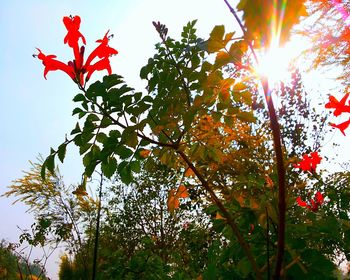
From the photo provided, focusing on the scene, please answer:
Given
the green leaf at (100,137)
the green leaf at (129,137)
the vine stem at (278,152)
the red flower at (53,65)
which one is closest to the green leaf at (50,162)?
the green leaf at (100,137)

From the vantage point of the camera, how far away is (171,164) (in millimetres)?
1276

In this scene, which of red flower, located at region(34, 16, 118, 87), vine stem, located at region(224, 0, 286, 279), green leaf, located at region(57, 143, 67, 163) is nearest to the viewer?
vine stem, located at region(224, 0, 286, 279)

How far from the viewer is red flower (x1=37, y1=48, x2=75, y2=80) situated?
143 centimetres

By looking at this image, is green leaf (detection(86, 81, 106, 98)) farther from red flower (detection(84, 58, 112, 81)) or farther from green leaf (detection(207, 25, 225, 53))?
green leaf (detection(207, 25, 225, 53))

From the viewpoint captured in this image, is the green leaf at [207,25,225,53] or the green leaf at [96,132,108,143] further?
the green leaf at [96,132,108,143]

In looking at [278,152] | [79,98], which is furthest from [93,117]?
[278,152]

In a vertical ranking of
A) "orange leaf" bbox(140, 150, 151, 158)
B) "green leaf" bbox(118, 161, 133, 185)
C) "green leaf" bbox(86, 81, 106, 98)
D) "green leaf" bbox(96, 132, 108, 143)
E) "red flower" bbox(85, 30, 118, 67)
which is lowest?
"green leaf" bbox(118, 161, 133, 185)

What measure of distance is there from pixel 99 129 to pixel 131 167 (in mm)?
163

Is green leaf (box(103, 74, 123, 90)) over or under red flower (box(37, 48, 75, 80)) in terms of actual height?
under

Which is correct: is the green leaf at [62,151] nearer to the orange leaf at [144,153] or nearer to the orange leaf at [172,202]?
the orange leaf at [144,153]

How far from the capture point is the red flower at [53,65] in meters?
1.43

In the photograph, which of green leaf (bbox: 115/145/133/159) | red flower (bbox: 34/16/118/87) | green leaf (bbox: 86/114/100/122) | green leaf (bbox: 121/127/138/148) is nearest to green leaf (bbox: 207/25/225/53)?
green leaf (bbox: 121/127/138/148)

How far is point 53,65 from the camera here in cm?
151

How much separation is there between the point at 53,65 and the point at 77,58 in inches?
4.9
